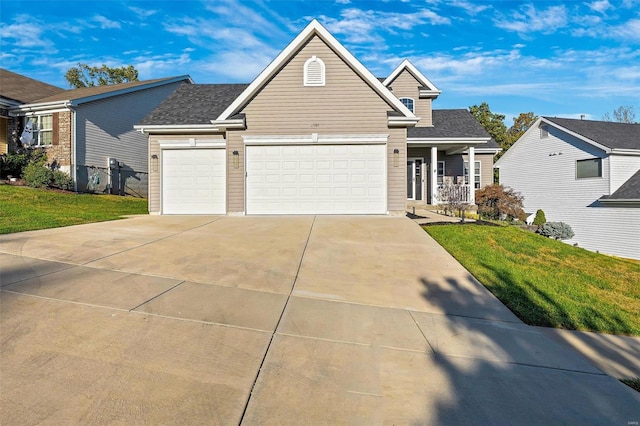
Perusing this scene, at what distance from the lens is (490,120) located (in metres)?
36.6

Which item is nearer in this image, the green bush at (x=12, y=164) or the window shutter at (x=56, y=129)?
the green bush at (x=12, y=164)

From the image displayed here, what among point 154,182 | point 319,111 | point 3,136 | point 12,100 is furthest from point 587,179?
point 3,136

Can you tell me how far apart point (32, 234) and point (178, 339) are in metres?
6.95

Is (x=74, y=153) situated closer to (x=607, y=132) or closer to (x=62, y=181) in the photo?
(x=62, y=181)

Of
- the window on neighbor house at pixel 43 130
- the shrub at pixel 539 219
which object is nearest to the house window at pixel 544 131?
the shrub at pixel 539 219

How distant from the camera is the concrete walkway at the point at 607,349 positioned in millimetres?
3782

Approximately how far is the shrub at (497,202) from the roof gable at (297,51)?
6.88 m

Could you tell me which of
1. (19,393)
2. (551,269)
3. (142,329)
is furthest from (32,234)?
(551,269)

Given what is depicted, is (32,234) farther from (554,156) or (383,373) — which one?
(554,156)

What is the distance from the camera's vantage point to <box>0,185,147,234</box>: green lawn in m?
9.68

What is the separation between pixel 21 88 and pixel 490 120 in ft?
126

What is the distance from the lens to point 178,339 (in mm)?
3531

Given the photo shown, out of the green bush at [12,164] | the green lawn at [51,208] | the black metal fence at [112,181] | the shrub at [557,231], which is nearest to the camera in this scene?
the green lawn at [51,208]

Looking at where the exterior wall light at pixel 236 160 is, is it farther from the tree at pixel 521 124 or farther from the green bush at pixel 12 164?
the tree at pixel 521 124
